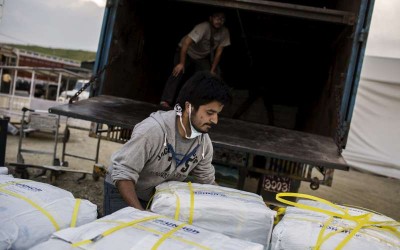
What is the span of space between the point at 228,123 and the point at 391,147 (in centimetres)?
915

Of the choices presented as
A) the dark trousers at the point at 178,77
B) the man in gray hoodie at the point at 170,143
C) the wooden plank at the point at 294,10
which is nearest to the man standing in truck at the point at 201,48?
the dark trousers at the point at 178,77

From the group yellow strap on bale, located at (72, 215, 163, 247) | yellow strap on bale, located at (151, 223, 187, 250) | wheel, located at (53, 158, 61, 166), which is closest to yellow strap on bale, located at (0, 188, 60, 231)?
yellow strap on bale, located at (72, 215, 163, 247)

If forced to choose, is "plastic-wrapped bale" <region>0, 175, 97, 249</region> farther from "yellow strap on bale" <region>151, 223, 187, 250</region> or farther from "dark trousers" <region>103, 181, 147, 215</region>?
"dark trousers" <region>103, 181, 147, 215</region>

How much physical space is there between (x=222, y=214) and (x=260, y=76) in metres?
6.67

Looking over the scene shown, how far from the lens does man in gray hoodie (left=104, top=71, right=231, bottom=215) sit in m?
2.15

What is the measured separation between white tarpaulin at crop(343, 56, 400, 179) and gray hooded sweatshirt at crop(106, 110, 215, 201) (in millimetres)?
9980

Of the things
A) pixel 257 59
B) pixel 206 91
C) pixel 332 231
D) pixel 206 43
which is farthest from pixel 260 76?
pixel 332 231

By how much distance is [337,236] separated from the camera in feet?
4.79

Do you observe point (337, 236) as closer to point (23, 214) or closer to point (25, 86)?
point (23, 214)

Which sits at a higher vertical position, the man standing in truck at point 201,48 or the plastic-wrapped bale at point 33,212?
the man standing in truck at point 201,48

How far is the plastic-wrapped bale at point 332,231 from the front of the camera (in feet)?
4.72

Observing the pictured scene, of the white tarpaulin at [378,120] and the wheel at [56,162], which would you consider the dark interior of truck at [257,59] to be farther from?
the white tarpaulin at [378,120]

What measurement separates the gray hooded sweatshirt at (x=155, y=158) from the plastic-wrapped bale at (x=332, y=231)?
827 mm

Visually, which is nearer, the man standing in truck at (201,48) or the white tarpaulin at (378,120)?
the man standing in truck at (201,48)
